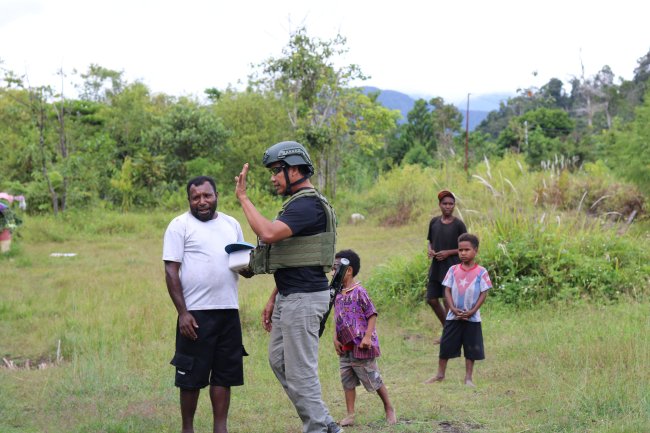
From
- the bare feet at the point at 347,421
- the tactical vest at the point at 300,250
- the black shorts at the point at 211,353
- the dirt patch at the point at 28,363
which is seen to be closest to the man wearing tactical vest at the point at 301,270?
the tactical vest at the point at 300,250

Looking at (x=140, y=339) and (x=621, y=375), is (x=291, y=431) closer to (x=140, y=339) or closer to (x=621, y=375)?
(x=621, y=375)

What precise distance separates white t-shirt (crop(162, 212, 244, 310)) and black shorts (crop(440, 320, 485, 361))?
2383mm

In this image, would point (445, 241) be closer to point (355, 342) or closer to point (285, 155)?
point (355, 342)

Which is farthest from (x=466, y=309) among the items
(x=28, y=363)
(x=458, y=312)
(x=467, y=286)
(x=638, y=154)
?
(x=638, y=154)

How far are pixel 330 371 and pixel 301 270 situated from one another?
104 inches

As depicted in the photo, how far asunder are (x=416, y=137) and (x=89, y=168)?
65.4 ft

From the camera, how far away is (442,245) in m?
7.90

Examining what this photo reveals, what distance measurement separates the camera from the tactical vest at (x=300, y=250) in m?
4.21

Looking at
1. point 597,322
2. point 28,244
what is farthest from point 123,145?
point 597,322

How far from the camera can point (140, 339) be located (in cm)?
758

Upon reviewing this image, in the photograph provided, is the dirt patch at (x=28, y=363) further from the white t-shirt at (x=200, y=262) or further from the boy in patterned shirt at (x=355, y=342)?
the boy in patterned shirt at (x=355, y=342)

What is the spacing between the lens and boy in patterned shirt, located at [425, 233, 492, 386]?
245 inches

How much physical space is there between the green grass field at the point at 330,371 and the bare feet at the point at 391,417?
0.17ft

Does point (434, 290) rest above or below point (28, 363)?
above
